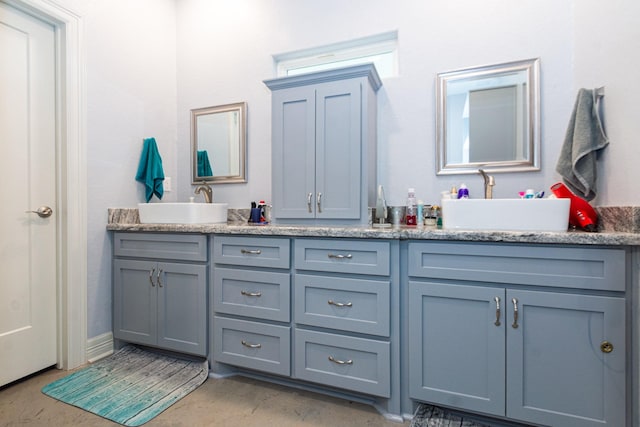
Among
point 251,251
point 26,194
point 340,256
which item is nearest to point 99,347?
point 26,194

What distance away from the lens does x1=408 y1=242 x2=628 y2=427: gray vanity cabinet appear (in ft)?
3.86

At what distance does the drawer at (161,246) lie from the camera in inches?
72.7

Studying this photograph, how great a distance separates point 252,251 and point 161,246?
0.65 metres

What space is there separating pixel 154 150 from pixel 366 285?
6.05 ft

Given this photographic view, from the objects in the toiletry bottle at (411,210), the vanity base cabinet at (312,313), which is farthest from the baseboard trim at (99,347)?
the toiletry bottle at (411,210)

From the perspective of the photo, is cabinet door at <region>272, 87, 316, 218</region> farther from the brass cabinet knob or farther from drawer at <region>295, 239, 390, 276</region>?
the brass cabinet knob

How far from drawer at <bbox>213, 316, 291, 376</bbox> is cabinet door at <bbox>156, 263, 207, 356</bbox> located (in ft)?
0.39

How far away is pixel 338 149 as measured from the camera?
1810 mm

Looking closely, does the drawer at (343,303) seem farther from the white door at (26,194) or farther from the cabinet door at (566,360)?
the white door at (26,194)

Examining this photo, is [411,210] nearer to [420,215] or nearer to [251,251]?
[420,215]

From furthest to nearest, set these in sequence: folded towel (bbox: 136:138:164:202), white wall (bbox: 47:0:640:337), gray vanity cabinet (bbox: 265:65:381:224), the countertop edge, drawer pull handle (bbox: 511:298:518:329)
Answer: folded towel (bbox: 136:138:164:202) < gray vanity cabinet (bbox: 265:65:381:224) < white wall (bbox: 47:0:640:337) < drawer pull handle (bbox: 511:298:518:329) < the countertop edge

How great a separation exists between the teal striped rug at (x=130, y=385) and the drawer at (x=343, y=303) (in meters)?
0.75

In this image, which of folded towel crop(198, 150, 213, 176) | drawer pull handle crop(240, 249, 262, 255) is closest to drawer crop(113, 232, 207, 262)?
drawer pull handle crop(240, 249, 262, 255)

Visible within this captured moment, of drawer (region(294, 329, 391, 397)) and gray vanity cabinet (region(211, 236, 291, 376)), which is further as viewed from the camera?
gray vanity cabinet (region(211, 236, 291, 376))
